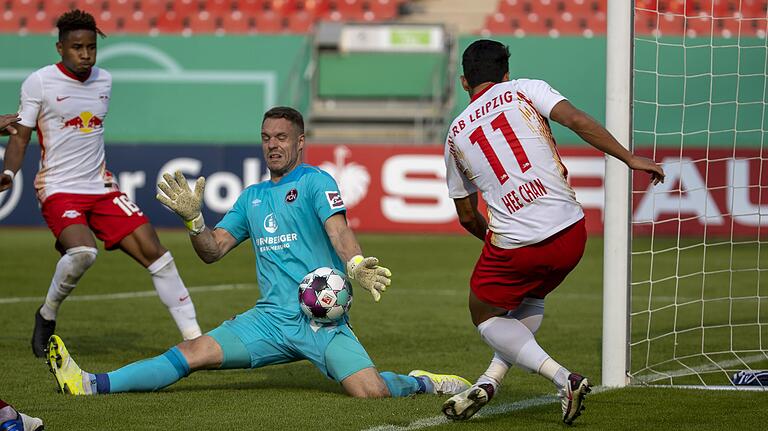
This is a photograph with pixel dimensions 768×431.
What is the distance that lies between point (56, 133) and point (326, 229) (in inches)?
113

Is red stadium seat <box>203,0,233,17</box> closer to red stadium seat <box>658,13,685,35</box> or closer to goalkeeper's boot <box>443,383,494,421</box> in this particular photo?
red stadium seat <box>658,13,685,35</box>

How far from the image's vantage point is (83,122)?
849 cm

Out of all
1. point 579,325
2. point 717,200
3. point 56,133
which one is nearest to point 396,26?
point 717,200

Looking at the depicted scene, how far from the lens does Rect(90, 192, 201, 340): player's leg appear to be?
27.1 feet

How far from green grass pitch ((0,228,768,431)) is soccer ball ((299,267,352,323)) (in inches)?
19.1

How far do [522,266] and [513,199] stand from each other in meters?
0.34

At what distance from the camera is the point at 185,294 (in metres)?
8.30

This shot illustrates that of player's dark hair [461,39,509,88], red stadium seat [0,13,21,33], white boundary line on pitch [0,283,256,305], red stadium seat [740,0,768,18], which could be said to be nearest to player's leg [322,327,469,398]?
player's dark hair [461,39,509,88]

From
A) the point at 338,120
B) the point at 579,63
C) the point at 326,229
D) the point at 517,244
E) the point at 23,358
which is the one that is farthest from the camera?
the point at 338,120

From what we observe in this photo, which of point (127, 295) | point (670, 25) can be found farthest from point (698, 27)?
point (127, 295)

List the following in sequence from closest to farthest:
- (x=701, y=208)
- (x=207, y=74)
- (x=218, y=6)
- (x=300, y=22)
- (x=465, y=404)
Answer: (x=465, y=404), (x=701, y=208), (x=207, y=74), (x=300, y=22), (x=218, y=6)

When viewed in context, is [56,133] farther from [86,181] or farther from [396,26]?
[396,26]

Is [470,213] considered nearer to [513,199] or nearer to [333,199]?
[513,199]

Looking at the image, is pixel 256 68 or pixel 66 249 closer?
pixel 66 249
